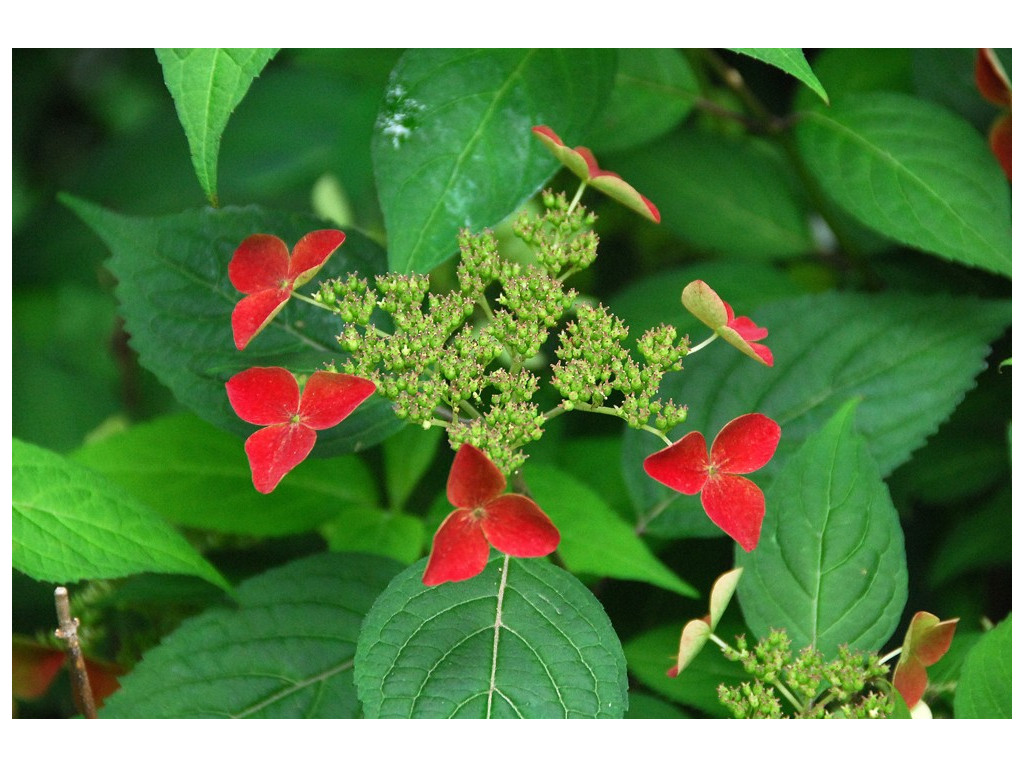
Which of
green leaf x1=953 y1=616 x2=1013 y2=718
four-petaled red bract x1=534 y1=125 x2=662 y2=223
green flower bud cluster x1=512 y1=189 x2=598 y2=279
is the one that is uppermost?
four-petaled red bract x1=534 y1=125 x2=662 y2=223

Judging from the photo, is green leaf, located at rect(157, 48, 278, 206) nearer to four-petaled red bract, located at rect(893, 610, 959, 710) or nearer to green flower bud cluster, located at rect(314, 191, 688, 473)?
green flower bud cluster, located at rect(314, 191, 688, 473)

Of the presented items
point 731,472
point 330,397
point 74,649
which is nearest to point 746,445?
point 731,472

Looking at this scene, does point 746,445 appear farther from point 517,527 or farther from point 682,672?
point 682,672

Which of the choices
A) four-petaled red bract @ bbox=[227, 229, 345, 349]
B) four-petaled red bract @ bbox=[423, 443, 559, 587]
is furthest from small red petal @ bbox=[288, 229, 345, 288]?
four-petaled red bract @ bbox=[423, 443, 559, 587]

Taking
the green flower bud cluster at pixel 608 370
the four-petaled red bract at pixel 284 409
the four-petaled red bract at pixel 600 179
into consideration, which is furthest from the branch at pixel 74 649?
the four-petaled red bract at pixel 600 179
